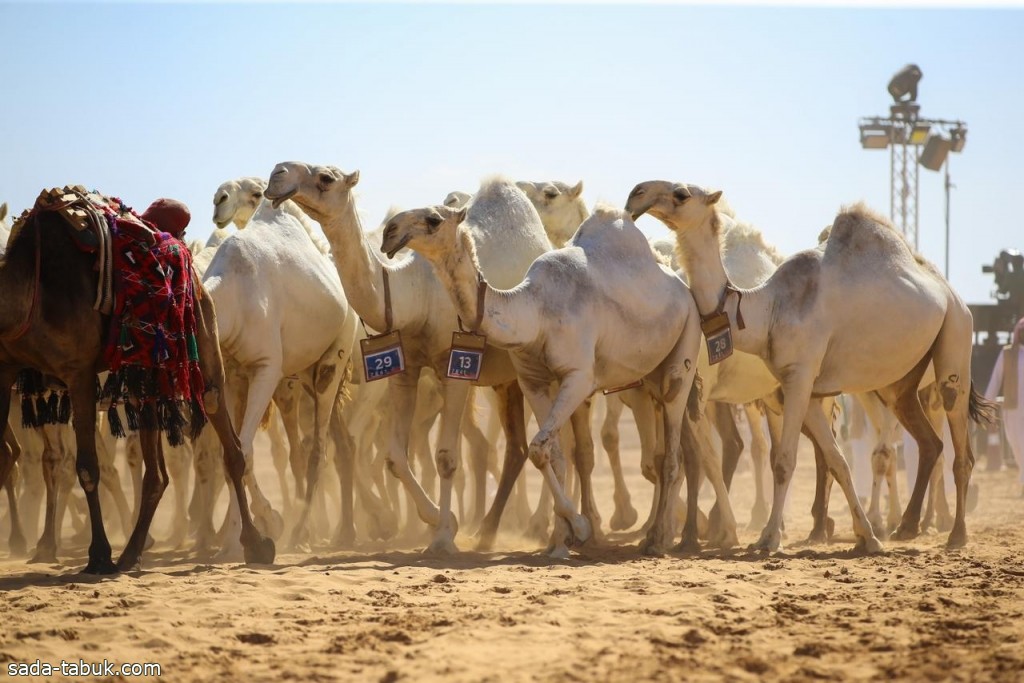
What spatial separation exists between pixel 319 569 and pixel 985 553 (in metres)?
4.65

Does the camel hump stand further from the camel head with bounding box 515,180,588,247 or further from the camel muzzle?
the camel muzzle

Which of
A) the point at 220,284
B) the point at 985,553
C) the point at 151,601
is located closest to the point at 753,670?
the point at 151,601

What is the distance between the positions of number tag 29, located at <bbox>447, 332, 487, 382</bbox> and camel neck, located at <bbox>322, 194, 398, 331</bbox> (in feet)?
2.56

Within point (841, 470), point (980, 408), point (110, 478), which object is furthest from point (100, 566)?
point (980, 408)

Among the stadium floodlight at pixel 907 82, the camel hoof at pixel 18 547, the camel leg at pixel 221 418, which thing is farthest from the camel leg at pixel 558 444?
the stadium floodlight at pixel 907 82

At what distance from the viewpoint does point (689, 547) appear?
A: 10.2m

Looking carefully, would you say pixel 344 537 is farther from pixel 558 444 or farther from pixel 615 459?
pixel 558 444

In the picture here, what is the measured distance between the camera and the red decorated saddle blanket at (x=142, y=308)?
316 inches

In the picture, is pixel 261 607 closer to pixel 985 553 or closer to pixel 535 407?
pixel 535 407

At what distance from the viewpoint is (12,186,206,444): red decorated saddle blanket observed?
8.03 m

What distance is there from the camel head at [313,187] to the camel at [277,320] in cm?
99

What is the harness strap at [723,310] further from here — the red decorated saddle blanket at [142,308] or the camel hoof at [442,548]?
the red decorated saddle blanket at [142,308]

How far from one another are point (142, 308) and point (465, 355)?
214cm

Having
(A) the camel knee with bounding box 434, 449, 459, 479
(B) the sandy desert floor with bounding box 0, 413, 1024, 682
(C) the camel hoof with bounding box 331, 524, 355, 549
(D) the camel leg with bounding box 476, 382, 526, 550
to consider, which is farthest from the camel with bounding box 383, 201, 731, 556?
(C) the camel hoof with bounding box 331, 524, 355, 549
